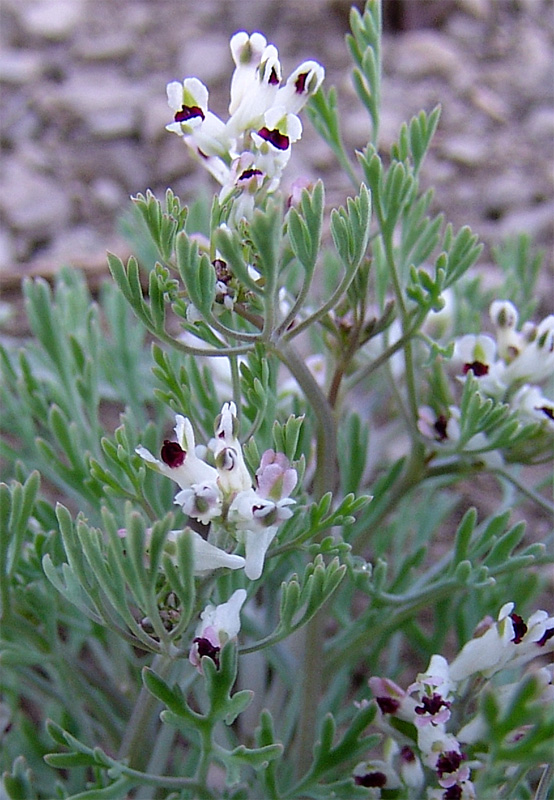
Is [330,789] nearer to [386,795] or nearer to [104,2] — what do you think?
[386,795]

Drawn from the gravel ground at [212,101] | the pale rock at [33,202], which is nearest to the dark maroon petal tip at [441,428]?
the gravel ground at [212,101]

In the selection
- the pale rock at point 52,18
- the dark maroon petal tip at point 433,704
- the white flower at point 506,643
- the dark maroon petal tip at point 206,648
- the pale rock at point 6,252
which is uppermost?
the pale rock at point 52,18

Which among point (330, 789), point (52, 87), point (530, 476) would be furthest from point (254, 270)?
point (52, 87)

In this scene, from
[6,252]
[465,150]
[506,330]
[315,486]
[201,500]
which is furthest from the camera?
[465,150]

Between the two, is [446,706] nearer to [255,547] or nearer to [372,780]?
[372,780]

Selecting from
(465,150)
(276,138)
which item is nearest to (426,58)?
(465,150)

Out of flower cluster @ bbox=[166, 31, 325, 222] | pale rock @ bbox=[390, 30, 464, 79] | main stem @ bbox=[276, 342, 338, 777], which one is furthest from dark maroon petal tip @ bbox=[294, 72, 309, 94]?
pale rock @ bbox=[390, 30, 464, 79]

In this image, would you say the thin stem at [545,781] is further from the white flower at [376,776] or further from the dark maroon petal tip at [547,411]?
the dark maroon petal tip at [547,411]

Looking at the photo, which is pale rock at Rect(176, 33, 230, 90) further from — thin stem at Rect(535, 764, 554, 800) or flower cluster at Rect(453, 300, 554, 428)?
thin stem at Rect(535, 764, 554, 800)
